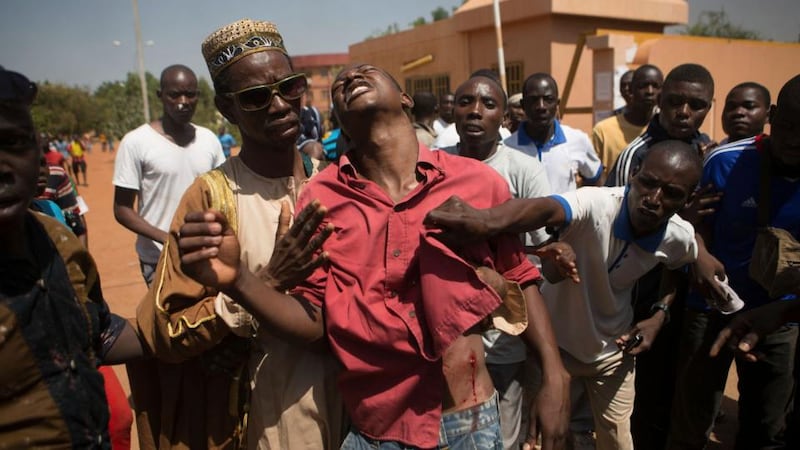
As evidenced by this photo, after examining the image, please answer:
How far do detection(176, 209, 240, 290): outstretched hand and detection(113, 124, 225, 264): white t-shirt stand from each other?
2.94 metres

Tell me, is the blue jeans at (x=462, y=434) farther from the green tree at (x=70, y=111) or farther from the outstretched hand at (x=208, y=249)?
the green tree at (x=70, y=111)

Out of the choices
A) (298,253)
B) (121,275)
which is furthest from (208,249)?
(121,275)

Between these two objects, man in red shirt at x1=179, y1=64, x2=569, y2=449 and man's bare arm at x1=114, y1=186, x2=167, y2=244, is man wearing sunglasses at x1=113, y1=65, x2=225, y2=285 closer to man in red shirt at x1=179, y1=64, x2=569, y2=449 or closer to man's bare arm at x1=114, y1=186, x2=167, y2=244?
man's bare arm at x1=114, y1=186, x2=167, y2=244

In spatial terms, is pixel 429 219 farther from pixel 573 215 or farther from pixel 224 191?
pixel 573 215

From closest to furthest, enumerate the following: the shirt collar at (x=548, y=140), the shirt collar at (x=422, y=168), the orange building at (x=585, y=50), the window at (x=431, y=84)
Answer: the shirt collar at (x=422, y=168)
the shirt collar at (x=548, y=140)
the orange building at (x=585, y=50)
the window at (x=431, y=84)

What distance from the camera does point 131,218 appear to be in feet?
13.4

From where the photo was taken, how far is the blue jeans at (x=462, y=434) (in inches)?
69.9

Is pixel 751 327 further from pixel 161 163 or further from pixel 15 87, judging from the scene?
pixel 161 163

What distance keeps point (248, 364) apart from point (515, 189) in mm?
1855

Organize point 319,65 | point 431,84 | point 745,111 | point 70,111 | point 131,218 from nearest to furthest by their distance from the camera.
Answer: point 745,111 < point 131,218 < point 431,84 < point 70,111 < point 319,65

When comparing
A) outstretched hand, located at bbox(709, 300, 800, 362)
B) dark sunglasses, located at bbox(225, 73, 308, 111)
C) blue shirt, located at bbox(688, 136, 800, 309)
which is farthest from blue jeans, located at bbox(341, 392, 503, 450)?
blue shirt, located at bbox(688, 136, 800, 309)

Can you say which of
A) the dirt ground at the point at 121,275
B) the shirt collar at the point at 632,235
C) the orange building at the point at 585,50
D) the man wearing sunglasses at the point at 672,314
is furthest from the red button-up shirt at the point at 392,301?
the orange building at the point at 585,50

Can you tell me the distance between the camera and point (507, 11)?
1562 centimetres

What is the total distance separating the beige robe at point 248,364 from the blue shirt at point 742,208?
229 centimetres
